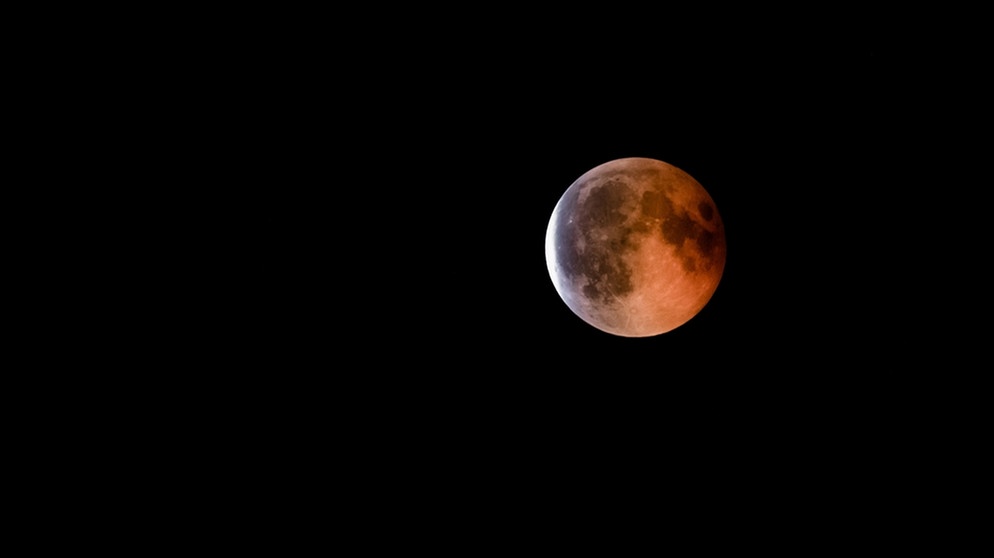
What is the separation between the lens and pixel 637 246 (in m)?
3.28

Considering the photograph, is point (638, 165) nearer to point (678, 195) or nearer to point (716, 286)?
point (678, 195)

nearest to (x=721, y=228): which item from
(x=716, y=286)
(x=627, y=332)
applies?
(x=716, y=286)

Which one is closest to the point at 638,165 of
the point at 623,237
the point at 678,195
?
the point at 678,195

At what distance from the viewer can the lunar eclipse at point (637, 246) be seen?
330 centimetres

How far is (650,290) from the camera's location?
3.35 meters

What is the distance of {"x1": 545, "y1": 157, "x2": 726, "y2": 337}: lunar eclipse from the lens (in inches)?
130

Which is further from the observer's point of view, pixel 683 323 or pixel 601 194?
pixel 683 323

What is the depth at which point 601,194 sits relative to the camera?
3.45 meters

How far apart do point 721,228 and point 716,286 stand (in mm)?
370

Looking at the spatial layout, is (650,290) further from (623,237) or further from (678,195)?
(678,195)

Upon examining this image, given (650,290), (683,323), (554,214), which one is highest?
(554,214)

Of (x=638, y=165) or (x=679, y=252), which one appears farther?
(x=638, y=165)

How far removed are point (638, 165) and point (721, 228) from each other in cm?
67

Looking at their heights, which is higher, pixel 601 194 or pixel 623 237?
pixel 601 194
